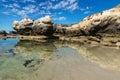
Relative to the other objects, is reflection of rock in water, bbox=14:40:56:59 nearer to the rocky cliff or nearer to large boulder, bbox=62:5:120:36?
large boulder, bbox=62:5:120:36

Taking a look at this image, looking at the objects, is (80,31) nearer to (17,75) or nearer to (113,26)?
(113,26)

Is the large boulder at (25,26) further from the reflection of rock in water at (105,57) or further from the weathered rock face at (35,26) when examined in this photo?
the reflection of rock in water at (105,57)

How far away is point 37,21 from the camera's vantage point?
4094 cm

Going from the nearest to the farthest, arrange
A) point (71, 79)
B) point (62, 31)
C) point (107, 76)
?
1. point (71, 79)
2. point (107, 76)
3. point (62, 31)

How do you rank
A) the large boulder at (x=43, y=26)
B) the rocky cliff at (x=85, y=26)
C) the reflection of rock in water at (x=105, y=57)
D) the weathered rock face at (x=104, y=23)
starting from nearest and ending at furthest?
the reflection of rock in water at (x=105, y=57)
the weathered rock face at (x=104, y=23)
the rocky cliff at (x=85, y=26)
the large boulder at (x=43, y=26)

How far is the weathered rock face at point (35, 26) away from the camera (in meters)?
39.2

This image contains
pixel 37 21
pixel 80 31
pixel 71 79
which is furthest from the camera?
pixel 37 21

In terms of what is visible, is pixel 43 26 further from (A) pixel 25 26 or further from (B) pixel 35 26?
(A) pixel 25 26

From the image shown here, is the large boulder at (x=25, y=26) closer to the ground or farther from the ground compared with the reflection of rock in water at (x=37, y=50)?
farther from the ground

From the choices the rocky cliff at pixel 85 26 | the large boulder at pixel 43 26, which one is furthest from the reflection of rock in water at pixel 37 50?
the large boulder at pixel 43 26

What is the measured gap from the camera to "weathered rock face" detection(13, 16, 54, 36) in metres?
39.2

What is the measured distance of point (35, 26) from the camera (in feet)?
133

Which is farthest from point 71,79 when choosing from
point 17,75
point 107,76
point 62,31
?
point 62,31

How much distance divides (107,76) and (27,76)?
14.2 ft
